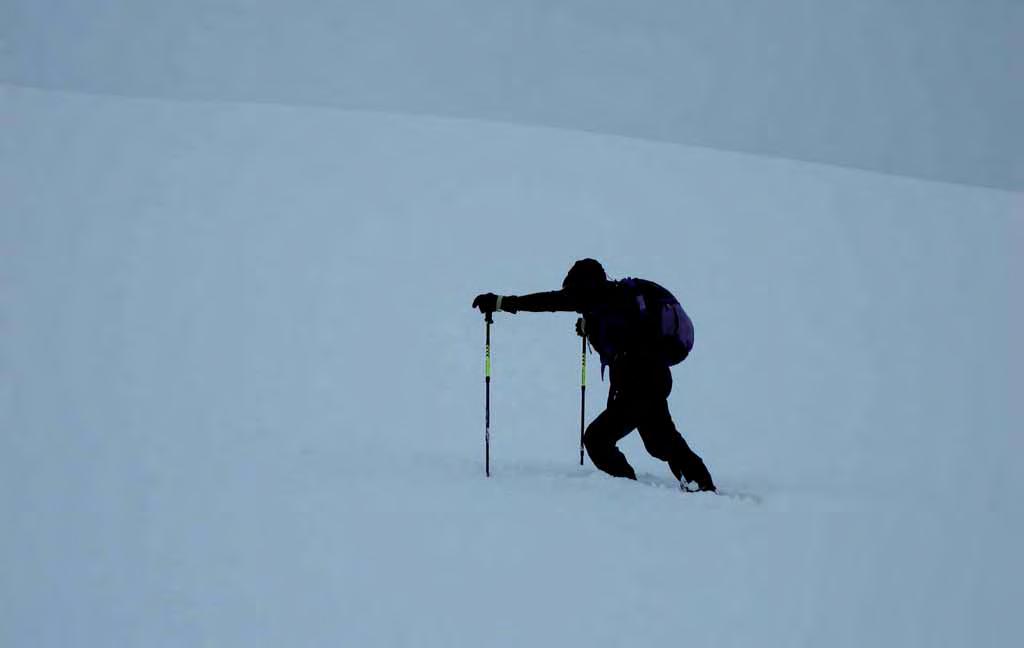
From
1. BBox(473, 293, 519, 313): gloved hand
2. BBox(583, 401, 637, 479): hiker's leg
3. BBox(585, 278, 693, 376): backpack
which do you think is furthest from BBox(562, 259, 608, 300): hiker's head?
BBox(583, 401, 637, 479): hiker's leg

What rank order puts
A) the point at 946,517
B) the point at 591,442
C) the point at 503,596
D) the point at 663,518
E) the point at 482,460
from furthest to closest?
the point at 482,460
the point at 591,442
the point at 946,517
the point at 663,518
the point at 503,596

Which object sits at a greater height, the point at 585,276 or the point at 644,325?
the point at 585,276

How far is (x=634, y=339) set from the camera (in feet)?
21.6

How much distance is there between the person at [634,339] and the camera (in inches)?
258

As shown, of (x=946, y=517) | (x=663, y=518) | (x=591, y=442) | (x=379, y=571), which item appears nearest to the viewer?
(x=379, y=571)

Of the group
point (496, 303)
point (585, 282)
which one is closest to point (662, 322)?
point (585, 282)

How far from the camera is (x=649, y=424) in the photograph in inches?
264

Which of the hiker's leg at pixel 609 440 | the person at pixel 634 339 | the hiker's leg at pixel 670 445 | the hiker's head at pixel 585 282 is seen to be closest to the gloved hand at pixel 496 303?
the person at pixel 634 339

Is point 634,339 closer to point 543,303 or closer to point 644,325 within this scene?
point 644,325

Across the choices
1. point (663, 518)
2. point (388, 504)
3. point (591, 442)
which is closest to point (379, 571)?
point (388, 504)

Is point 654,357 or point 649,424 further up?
point 654,357

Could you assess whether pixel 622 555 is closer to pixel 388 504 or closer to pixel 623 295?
pixel 388 504

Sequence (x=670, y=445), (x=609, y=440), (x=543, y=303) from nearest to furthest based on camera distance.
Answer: (x=543, y=303) → (x=670, y=445) → (x=609, y=440)

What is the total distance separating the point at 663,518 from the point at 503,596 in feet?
5.47
